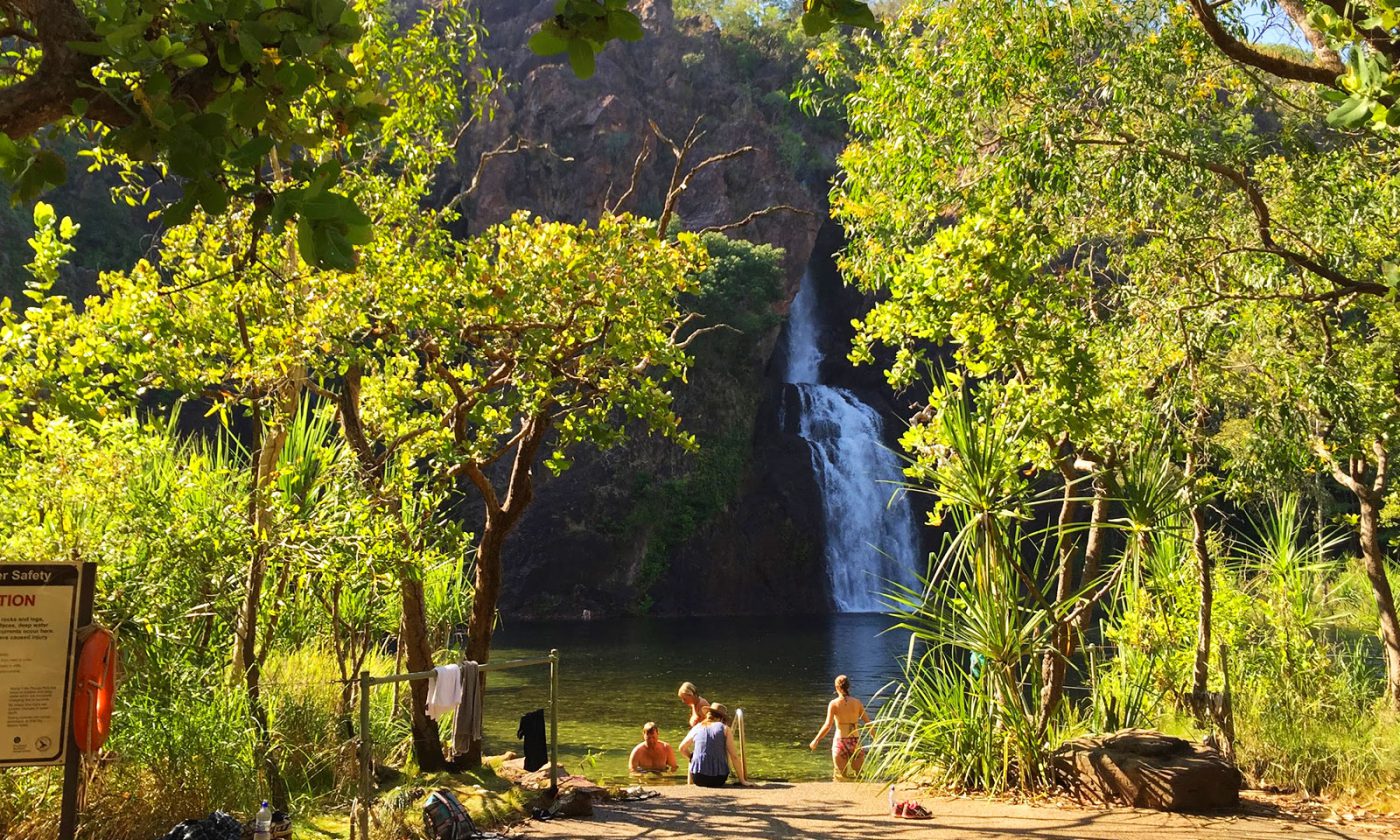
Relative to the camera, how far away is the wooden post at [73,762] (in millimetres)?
4086

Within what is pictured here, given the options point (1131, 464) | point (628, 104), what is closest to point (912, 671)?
point (1131, 464)

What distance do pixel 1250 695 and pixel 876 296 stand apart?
27865 millimetres

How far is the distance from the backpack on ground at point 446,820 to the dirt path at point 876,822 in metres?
0.59

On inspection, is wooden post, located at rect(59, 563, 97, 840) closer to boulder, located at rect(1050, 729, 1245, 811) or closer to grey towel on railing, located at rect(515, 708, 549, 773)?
grey towel on railing, located at rect(515, 708, 549, 773)

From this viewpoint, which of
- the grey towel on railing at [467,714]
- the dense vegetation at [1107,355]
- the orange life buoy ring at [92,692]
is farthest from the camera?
the grey towel on railing at [467,714]

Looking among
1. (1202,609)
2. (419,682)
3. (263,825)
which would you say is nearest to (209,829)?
(263,825)

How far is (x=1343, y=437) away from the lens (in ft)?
31.0

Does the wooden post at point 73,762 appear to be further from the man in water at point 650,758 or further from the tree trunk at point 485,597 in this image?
the man in water at point 650,758

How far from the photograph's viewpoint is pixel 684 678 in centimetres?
2088

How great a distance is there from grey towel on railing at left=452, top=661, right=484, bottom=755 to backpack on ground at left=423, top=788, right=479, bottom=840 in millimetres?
1185

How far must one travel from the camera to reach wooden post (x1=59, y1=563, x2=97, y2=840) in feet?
13.4

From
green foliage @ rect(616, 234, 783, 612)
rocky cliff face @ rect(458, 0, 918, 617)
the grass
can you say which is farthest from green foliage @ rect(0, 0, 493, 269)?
green foliage @ rect(616, 234, 783, 612)

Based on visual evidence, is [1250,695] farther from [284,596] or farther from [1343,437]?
[284,596]

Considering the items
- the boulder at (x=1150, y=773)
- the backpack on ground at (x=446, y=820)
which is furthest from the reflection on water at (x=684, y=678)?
the boulder at (x=1150, y=773)
